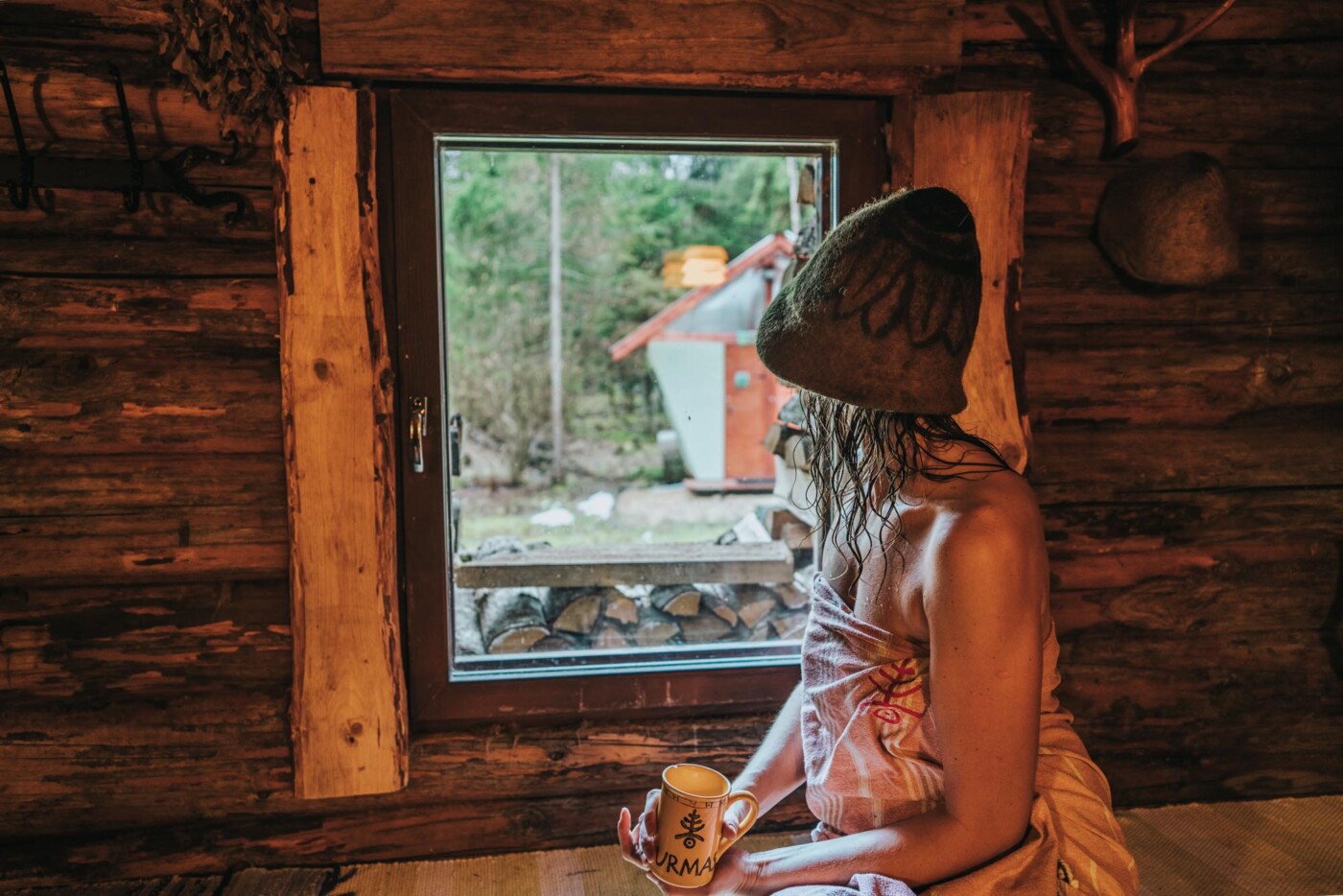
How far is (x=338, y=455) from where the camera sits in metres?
1.96

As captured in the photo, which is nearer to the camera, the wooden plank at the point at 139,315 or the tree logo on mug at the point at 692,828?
the tree logo on mug at the point at 692,828

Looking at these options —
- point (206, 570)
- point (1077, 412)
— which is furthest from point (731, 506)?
point (206, 570)

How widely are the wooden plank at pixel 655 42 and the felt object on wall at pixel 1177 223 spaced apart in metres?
0.53

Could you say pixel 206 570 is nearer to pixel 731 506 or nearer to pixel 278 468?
pixel 278 468

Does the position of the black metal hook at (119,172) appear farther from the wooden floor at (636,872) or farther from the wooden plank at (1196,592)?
the wooden plank at (1196,592)

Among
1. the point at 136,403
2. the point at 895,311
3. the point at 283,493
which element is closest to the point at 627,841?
the point at 895,311

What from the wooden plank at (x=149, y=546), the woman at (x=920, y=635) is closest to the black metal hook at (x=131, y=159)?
the wooden plank at (x=149, y=546)

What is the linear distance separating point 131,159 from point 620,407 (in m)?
7.08

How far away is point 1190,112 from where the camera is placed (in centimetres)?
220

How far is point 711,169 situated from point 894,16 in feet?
25.5

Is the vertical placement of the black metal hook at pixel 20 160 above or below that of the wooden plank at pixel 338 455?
above

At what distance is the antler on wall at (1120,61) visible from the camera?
2.01 m

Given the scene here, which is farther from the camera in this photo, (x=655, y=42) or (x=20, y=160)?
(x=655, y=42)

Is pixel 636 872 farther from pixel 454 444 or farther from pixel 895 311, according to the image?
pixel 895 311
